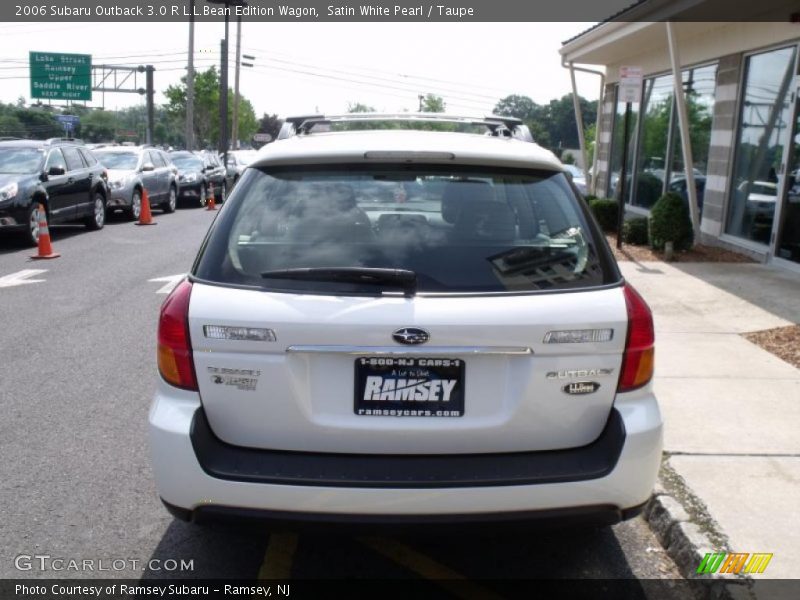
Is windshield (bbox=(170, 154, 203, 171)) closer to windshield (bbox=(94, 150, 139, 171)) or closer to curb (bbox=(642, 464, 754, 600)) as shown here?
windshield (bbox=(94, 150, 139, 171))

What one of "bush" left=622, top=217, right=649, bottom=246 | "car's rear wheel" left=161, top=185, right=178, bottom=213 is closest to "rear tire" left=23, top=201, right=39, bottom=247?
"car's rear wheel" left=161, top=185, right=178, bottom=213

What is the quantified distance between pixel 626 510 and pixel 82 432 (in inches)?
137

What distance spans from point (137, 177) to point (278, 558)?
17604 mm

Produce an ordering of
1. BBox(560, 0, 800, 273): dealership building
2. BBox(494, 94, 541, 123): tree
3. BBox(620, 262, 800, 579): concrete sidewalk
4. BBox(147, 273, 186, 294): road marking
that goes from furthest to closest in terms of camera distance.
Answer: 1. BBox(494, 94, 541, 123): tree
2. BBox(560, 0, 800, 273): dealership building
3. BBox(147, 273, 186, 294): road marking
4. BBox(620, 262, 800, 579): concrete sidewalk

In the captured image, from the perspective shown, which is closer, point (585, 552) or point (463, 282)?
point (463, 282)

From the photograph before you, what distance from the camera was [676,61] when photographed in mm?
12570

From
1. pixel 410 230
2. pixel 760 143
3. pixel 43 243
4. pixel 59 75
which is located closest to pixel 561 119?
pixel 59 75

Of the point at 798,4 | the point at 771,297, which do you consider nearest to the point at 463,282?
the point at 771,297

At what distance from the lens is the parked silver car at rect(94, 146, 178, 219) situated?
62.4 feet

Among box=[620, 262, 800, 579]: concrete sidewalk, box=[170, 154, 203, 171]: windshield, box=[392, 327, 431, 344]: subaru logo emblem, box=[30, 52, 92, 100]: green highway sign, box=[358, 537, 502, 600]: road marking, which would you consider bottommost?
box=[358, 537, 502, 600]: road marking

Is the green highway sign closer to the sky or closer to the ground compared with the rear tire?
closer to the sky

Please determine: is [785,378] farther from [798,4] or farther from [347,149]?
[798,4]

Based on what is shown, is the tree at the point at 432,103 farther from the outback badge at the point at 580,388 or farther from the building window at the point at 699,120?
the outback badge at the point at 580,388
